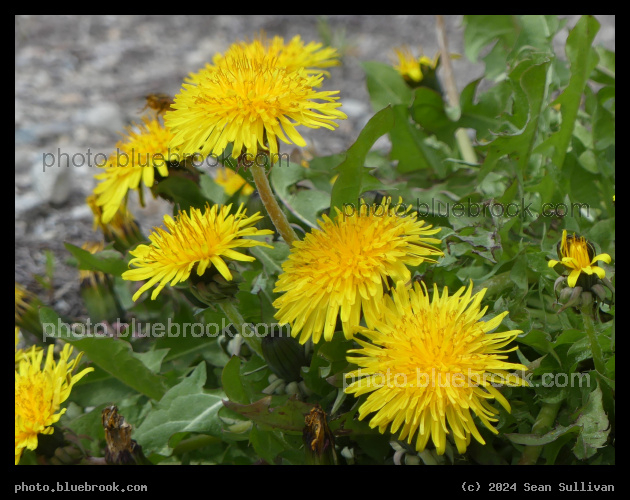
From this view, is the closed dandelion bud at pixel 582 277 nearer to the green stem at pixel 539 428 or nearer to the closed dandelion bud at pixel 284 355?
the green stem at pixel 539 428

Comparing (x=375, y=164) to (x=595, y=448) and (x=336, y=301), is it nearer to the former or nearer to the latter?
(x=336, y=301)

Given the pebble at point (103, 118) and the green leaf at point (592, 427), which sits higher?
the pebble at point (103, 118)

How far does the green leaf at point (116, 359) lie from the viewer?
6.41 feet

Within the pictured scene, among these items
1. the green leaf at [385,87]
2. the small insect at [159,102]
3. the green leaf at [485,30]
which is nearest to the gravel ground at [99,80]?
the green leaf at [385,87]

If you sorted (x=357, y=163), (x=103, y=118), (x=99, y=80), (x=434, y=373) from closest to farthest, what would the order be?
(x=434, y=373)
(x=357, y=163)
(x=103, y=118)
(x=99, y=80)

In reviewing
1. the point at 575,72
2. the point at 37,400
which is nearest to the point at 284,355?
the point at 37,400

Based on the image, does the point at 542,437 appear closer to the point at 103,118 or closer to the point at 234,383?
the point at 234,383

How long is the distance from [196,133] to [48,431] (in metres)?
0.91

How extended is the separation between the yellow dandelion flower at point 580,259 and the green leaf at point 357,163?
0.53 metres

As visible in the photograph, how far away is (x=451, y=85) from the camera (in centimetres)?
272

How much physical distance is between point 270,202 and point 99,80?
336 centimetres

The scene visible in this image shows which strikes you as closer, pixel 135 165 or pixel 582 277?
pixel 582 277

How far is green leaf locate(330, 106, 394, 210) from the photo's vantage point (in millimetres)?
1693
